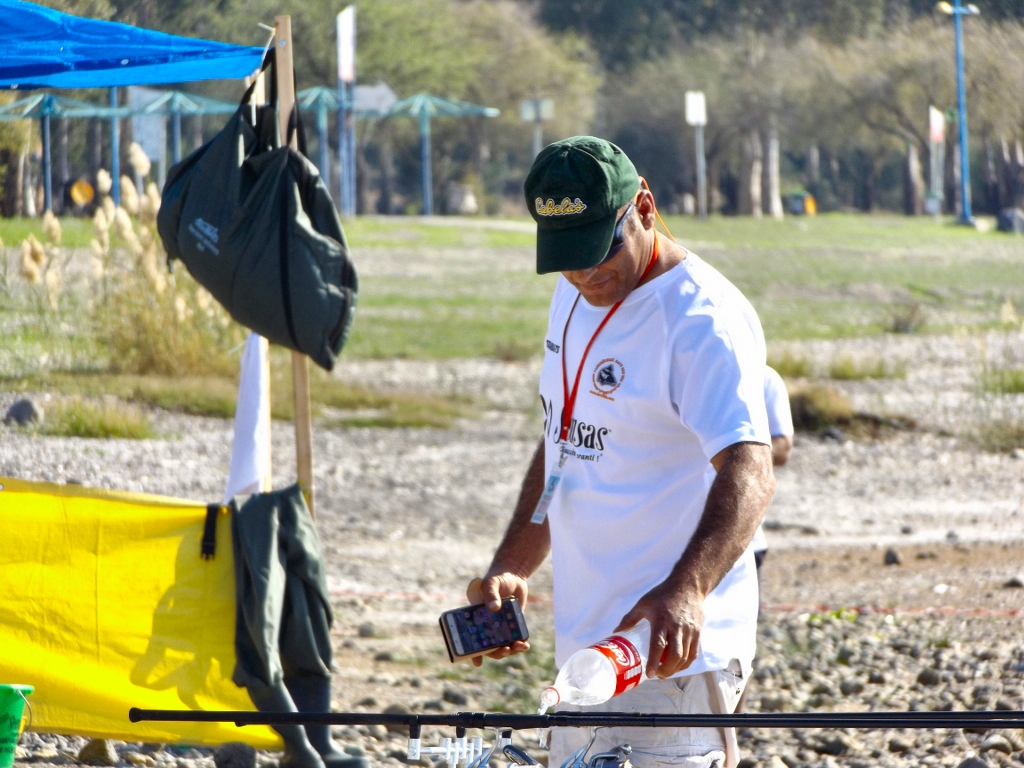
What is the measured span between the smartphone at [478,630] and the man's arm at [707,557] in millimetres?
419

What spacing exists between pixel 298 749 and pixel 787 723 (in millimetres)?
2793

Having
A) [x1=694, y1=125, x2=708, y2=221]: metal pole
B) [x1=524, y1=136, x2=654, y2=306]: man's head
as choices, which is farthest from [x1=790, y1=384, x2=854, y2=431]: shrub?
[x1=694, y1=125, x2=708, y2=221]: metal pole

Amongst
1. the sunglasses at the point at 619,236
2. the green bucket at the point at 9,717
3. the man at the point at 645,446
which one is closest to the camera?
the man at the point at 645,446

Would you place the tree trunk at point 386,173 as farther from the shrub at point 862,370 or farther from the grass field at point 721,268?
the shrub at point 862,370

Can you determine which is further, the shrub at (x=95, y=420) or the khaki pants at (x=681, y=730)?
the shrub at (x=95, y=420)

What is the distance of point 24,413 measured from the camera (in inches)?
305

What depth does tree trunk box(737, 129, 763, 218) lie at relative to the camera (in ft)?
154

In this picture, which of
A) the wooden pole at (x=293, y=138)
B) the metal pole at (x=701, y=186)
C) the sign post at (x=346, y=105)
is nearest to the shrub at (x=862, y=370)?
the sign post at (x=346, y=105)

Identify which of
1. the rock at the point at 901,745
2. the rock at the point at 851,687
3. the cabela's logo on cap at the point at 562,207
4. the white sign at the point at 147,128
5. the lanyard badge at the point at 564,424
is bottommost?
the rock at the point at 901,745

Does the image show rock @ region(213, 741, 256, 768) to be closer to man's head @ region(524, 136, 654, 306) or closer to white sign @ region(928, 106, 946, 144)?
man's head @ region(524, 136, 654, 306)

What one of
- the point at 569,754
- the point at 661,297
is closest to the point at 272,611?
the point at 569,754

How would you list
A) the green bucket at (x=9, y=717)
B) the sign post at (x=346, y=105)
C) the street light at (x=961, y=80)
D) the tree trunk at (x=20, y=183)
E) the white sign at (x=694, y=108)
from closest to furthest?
the green bucket at (x=9, y=717) → the tree trunk at (x=20, y=183) → the street light at (x=961, y=80) → the sign post at (x=346, y=105) → the white sign at (x=694, y=108)

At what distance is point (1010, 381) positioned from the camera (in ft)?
45.5

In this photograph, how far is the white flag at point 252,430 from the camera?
4992 mm
